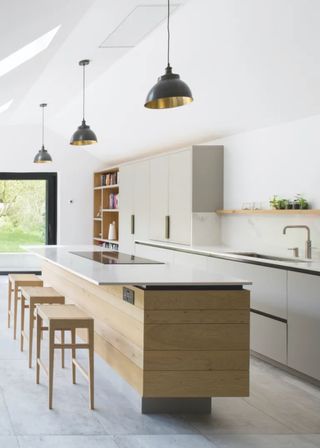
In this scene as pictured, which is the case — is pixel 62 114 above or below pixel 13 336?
above

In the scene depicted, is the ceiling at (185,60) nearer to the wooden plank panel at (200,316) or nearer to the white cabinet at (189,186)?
the white cabinet at (189,186)

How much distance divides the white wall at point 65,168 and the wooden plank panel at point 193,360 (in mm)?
7580

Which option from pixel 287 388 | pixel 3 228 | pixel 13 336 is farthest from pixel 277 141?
pixel 3 228

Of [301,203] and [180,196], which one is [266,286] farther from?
[180,196]

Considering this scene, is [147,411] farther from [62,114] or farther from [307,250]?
[62,114]

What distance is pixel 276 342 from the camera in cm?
457

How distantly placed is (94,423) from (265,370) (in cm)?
168

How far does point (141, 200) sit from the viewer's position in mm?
8508

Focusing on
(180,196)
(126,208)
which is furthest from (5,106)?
(180,196)

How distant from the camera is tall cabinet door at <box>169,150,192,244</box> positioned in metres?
6.84

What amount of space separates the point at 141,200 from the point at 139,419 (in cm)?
522

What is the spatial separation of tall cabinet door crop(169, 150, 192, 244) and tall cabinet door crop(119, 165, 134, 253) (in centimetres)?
165

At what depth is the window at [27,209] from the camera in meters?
10.6

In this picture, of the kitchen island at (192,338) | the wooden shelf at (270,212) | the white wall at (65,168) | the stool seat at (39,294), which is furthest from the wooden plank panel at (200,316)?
the white wall at (65,168)
